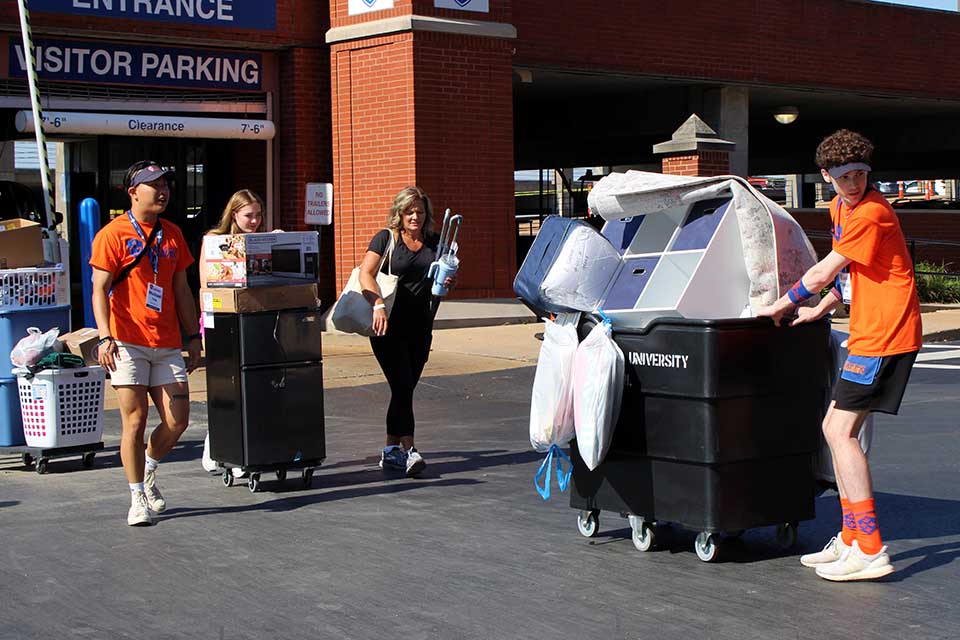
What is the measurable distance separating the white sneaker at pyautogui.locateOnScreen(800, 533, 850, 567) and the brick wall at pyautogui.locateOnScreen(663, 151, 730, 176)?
13.7 meters

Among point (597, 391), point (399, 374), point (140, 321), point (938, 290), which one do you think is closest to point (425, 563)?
point (597, 391)

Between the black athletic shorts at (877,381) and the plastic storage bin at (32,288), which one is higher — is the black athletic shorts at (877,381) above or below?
below

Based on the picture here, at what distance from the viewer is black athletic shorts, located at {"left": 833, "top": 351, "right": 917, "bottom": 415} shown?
5.68m

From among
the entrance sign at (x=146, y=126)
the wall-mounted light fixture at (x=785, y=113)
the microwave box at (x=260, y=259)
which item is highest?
the wall-mounted light fixture at (x=785, y=113)

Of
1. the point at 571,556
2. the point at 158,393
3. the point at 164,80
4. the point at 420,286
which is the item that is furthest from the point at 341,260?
the point at 571,556

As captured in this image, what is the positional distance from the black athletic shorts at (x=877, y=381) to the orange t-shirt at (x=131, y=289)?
366 centimetres

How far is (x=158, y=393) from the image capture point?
719cm

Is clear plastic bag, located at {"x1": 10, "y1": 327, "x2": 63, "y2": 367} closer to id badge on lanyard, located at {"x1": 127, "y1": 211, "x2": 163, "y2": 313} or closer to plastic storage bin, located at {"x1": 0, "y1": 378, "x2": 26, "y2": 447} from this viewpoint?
plastic storage bin, located at {"x1": 0, "y1": 378, "x2": 26, "y2": 447}

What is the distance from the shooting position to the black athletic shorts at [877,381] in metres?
5.68

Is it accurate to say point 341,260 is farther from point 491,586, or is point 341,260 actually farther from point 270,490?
point 491,586

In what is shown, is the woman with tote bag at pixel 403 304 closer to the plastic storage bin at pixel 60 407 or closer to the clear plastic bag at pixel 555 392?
the plastic storage bin at pixel 60 407

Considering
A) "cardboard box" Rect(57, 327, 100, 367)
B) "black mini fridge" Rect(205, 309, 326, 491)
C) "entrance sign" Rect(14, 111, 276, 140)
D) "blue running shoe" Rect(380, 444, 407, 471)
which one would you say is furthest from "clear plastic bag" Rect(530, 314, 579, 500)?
"entrance sign" Rect(14, 111, 276, 140)

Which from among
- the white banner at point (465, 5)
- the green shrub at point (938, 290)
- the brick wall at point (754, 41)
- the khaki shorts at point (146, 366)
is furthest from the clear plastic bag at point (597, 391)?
the green shrub at point (938, 290)

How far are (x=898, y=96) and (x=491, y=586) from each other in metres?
21.1
